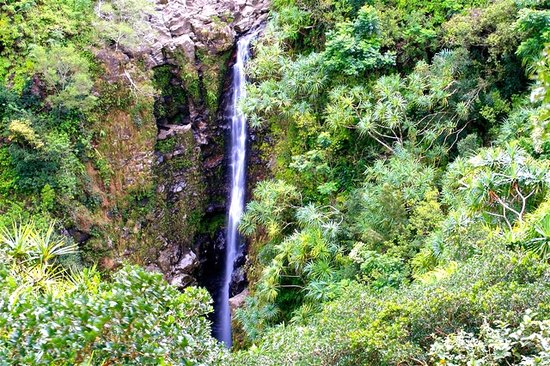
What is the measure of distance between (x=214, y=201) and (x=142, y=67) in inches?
183

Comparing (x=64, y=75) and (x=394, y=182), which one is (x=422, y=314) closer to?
(x=394, y=182)

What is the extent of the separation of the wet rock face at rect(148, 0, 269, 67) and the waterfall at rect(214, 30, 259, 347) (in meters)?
0.53

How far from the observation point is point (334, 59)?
1128 centimetres

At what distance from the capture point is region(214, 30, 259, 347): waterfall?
591 inches

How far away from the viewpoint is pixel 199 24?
1516cm

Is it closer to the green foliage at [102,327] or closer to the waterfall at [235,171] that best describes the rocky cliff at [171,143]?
the waterfall at [235,171]

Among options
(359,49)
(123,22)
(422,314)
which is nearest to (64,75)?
(123,22)

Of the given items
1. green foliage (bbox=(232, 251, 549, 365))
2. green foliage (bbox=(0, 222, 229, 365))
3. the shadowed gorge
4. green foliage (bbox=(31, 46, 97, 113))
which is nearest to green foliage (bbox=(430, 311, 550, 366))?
the shadowed gorge

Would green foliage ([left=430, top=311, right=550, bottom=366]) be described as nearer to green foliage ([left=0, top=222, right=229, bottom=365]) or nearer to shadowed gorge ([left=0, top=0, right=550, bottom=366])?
shadowed gorge ([left=0, top=0, right=550, bottom=366])

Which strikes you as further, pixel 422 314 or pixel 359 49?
pixel 359 49

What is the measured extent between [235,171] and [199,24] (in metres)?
4.59

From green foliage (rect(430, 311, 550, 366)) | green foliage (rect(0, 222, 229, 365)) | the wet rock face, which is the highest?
the wet rock face

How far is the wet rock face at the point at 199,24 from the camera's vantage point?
14.7 metres

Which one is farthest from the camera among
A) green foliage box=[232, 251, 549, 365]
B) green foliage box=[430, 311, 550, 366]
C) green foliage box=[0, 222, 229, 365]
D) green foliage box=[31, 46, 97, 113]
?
green foliage box=[31, 46, 97, 113]
